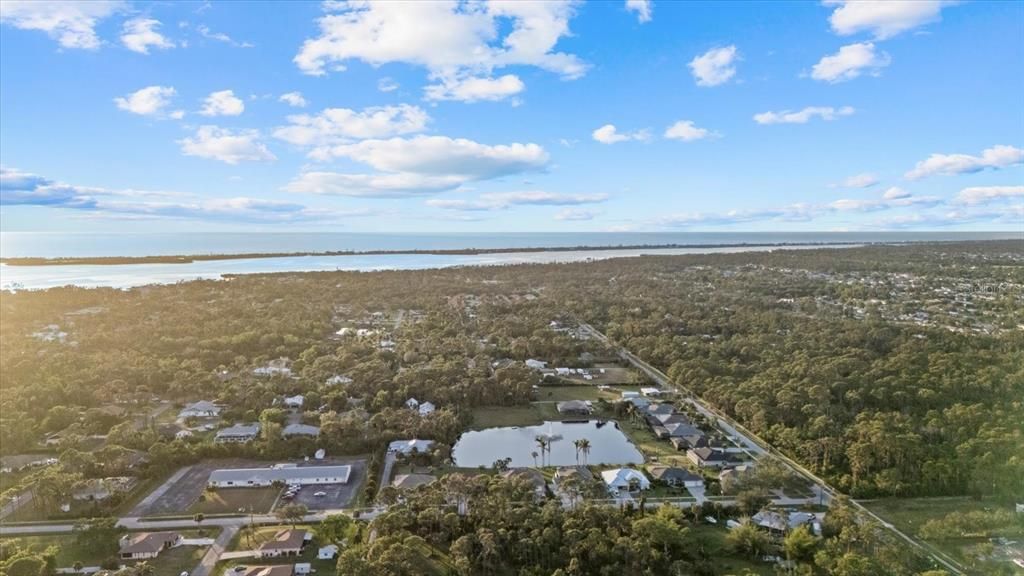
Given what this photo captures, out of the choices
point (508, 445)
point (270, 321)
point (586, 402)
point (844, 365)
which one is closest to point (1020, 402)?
point (844, 365)

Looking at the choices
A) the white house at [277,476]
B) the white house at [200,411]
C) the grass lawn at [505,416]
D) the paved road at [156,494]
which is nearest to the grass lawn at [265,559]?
the white house at [277,476]

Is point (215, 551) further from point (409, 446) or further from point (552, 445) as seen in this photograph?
point (552, 445)

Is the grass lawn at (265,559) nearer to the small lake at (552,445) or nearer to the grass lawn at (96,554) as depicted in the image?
the grass lawn at (96,554)

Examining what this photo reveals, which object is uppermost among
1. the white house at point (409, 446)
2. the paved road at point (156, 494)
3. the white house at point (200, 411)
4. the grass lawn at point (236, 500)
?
the white house at point (200, 411)

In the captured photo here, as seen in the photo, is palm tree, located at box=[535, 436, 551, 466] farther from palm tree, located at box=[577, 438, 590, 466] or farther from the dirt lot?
the dirt lot

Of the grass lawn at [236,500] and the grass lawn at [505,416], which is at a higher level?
the grass lawn at [505,416]

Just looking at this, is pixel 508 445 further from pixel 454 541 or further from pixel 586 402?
pixel 454 541

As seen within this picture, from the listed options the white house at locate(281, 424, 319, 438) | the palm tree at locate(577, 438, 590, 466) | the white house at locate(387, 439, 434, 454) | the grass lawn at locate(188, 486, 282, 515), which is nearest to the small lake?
the palm tree at locate(577, 438, 590, 466)
